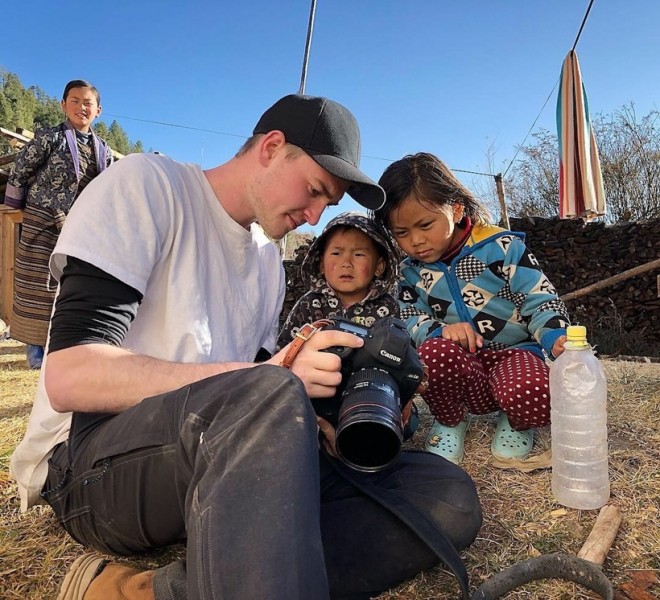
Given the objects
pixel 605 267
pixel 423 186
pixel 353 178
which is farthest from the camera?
pixel 605 267

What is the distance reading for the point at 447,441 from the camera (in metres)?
2.37

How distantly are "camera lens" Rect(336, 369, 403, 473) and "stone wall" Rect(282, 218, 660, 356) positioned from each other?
6653 millimetres

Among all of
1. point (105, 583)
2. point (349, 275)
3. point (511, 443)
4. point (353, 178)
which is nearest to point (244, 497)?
point (105, 583)

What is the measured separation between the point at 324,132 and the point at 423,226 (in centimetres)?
84

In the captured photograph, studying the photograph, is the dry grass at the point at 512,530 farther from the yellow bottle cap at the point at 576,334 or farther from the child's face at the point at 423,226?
the child's face at the point at 423,226

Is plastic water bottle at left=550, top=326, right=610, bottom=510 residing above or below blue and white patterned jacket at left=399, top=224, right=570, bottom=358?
below

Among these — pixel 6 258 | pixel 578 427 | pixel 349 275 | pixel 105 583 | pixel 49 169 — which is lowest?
pixel 105 583

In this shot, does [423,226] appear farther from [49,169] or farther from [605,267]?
[605,267]

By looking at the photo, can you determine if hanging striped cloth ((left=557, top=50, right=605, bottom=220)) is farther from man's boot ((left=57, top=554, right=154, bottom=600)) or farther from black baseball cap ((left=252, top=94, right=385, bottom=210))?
man's boot ((left=57, top=554, right=154, bottom=600))

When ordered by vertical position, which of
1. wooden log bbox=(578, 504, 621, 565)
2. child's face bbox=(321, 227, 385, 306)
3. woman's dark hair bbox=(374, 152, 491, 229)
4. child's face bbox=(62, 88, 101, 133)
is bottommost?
wooden log bbox=(578, 504, 621, 565)

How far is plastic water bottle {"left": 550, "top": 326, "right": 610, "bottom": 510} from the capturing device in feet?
6.34

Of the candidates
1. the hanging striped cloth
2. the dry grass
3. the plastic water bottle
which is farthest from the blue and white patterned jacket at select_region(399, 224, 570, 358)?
the hanging striped cloth

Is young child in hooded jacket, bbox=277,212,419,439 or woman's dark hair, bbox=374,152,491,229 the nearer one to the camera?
woman's dark hair, bbox=374,152,491,229

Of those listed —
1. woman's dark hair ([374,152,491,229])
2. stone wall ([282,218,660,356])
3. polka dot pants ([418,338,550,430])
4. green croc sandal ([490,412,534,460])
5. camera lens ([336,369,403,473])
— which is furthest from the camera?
stone wall ([282,218,660,356])
